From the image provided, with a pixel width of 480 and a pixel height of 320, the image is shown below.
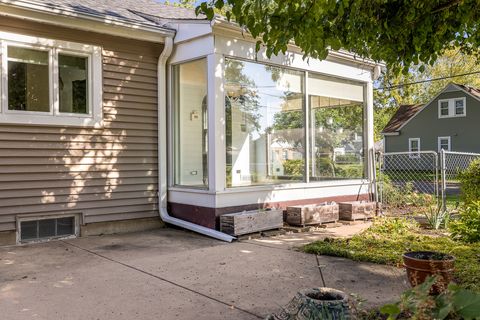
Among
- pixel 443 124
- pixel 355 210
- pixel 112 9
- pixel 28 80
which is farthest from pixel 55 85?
pixel 443 124

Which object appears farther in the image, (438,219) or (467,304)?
(438,219)

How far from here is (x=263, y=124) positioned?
7.39m

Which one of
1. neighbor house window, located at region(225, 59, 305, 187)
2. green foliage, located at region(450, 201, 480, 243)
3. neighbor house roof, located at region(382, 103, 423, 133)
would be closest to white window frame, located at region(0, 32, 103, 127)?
neighbor house window, located at region(225, 59, 305, 187)

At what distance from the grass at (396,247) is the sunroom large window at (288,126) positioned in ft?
6.09

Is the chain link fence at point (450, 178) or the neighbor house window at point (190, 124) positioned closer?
the neighbor house window at point (190, 124)

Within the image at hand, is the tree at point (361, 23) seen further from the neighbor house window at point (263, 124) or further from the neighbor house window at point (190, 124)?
the neighbor house window at point (190, 124)

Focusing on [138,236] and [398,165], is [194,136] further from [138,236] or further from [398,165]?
[398,165]

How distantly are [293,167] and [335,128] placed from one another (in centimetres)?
163

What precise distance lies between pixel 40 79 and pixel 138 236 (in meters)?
2.70

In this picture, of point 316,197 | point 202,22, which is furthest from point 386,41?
point 316,197

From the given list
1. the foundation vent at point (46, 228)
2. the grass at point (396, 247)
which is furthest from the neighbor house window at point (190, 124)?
the grass at point (396, 247)

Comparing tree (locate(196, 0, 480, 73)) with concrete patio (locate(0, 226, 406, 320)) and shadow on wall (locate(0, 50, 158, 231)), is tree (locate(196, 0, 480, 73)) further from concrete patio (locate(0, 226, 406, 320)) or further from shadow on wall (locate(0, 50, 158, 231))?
shadow on wall (locate(0, 50, 158, 231))

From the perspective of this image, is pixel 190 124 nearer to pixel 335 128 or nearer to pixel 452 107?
pixel 335 128

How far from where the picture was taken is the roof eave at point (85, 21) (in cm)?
531
